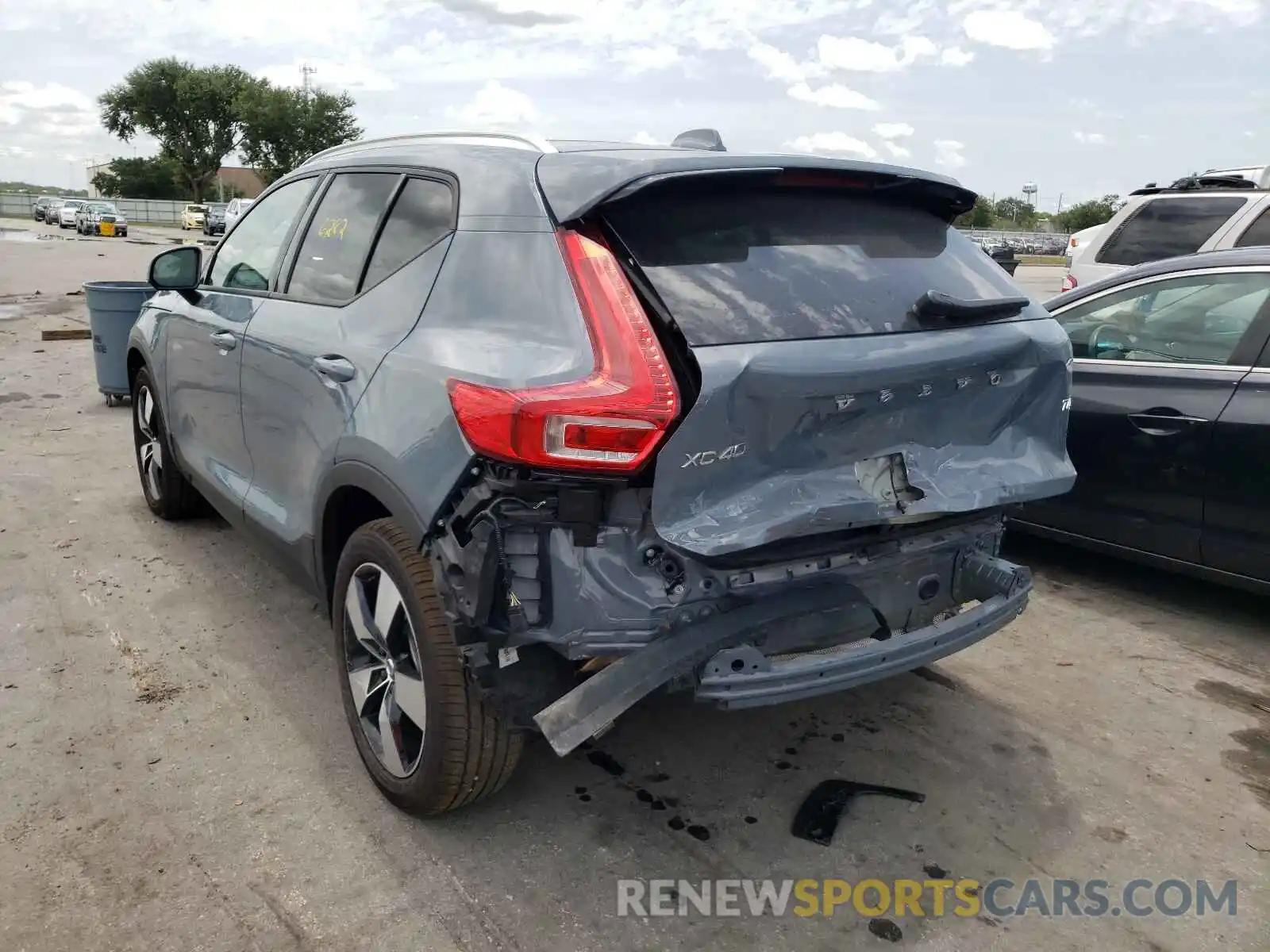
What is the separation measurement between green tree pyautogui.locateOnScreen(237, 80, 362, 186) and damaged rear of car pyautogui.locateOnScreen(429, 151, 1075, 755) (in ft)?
226

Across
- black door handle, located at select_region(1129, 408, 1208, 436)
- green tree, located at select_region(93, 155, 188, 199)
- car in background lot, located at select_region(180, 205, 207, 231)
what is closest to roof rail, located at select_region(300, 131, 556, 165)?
black door handle, located at select_region(1129, 408, 1208, 436)

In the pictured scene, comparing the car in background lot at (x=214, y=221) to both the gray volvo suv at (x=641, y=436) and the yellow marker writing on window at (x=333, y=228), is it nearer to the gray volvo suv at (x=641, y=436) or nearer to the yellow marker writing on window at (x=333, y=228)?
the yellow marker writing on window at (x=333, y=228)

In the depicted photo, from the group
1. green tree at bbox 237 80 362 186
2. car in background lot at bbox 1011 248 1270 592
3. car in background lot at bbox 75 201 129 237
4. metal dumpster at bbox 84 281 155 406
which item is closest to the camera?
car in background lot at bbox 1011 248 1270 592

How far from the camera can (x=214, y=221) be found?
160ft

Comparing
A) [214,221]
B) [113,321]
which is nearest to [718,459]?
[113,321]

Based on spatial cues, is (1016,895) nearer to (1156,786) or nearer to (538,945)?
(1156,786)

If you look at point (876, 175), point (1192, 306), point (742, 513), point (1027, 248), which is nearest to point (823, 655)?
point (742, 513)

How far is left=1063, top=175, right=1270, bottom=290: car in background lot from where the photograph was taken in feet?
25.8

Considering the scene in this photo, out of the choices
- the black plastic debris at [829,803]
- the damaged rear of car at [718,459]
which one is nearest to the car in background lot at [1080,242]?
the damaged rear of car at [718,459]

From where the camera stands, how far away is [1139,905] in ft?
8.71

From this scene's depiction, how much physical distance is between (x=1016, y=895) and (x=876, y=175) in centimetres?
202

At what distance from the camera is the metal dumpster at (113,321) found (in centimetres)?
805

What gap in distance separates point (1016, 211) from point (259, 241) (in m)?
115

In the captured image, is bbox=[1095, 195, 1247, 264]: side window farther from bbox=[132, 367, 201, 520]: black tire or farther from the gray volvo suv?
bbox=[132, 367, 201, 520]: black tire
